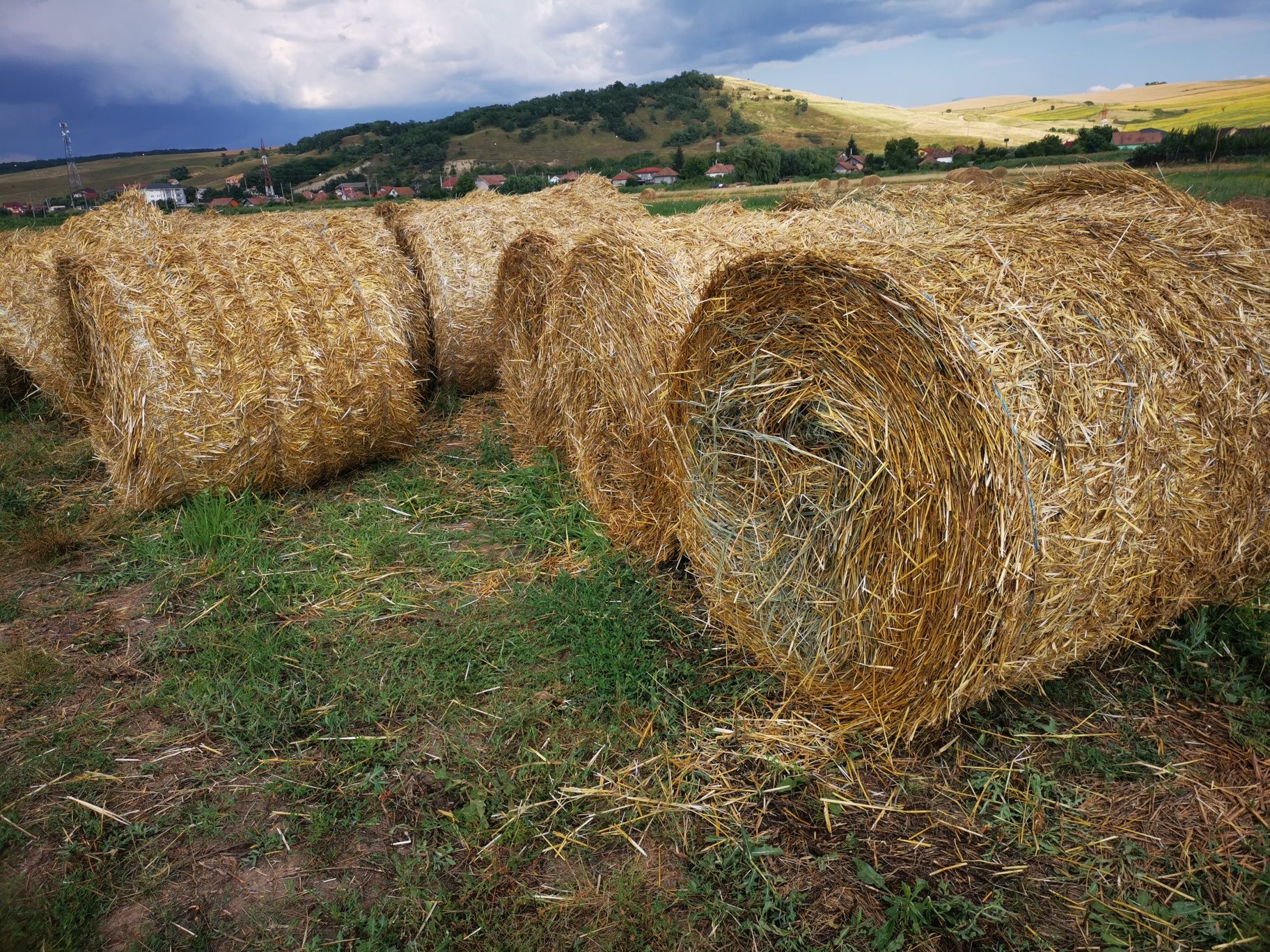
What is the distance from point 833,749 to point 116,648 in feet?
13.8

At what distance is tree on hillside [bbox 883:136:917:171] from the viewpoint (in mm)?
37406

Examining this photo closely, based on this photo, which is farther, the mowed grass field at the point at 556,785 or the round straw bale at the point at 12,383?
the round straw bale at the point at 12,383

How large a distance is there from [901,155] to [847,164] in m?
4.54

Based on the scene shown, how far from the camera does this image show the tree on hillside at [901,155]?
123 feet

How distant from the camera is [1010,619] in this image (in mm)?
2947

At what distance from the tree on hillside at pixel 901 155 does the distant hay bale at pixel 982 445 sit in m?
36.9

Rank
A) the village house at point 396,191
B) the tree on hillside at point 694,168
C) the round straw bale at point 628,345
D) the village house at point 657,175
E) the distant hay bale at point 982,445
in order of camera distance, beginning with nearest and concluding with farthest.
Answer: the distant hay bale at point 982,445 < the round straw bale at point 628,345 < the village house at point 396,191 < the tree on hillside at point 694,168 < the village house at point 657,175

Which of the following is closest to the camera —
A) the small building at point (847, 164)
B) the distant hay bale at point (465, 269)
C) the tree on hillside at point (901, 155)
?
the distant hay bale at point (465, 269)

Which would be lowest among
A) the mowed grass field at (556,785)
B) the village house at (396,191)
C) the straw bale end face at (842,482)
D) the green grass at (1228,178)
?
the mowed grass field at (556,785)

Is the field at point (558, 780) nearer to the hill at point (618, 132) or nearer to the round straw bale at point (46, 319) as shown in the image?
the round straw bale at point (46, 319)

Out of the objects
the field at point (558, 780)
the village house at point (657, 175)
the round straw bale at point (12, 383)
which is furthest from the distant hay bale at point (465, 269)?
the village house at point (657, 175)

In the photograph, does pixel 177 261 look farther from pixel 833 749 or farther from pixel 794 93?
pixel 794 93

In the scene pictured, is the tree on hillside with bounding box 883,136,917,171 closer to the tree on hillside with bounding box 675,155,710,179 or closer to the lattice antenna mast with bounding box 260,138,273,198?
the tree on hillside with bounding box 675,155,710,179

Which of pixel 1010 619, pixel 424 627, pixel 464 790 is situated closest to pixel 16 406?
pixel 424 627
